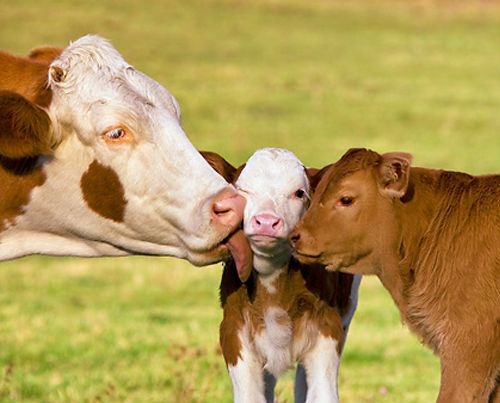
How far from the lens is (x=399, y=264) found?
7156 mm

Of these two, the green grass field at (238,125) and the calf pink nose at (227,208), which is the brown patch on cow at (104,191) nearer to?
the calf pink nose at (227,208)

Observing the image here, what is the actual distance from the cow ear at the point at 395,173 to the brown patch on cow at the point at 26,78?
6.15 ft

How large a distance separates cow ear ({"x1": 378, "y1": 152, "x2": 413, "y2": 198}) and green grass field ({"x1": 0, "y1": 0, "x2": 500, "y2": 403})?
8.37 ft

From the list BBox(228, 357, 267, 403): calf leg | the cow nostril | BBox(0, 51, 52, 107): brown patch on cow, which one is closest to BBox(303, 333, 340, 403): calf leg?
BBox(228, 357, 267, 403): calf leg

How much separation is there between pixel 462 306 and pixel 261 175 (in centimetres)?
135

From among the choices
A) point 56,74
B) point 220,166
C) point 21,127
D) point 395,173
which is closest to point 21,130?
point 21,127

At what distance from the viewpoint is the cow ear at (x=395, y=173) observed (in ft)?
22.2

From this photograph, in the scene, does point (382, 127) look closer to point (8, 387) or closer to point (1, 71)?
point (8, 387)

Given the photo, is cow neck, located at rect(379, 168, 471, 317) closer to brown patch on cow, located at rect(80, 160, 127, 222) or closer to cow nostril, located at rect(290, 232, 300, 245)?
cow nostril, located at rect(290, 232, 300, 245)

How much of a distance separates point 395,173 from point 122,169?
5.09ft

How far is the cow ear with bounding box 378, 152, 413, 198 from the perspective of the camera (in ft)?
22.2

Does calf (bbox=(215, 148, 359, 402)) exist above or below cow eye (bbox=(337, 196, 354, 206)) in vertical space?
below

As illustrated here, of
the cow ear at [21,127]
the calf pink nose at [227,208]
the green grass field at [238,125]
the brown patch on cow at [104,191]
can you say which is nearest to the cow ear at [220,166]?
the brown patch on cow at [104,191]

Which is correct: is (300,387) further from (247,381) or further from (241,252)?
(241,252)
